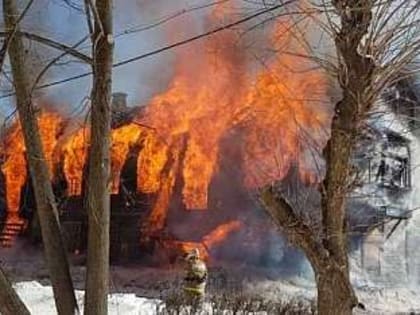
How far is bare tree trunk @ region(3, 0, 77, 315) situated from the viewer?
4.14m

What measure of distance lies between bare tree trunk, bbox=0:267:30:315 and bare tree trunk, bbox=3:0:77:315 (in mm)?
307

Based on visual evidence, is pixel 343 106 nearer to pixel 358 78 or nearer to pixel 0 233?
pixel 358 78

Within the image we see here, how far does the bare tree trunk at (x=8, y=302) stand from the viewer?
385 centimetres

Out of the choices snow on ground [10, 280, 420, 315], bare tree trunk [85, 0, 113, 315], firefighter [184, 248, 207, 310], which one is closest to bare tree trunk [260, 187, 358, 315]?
bare tree trunk [85, 0, 113, 315]

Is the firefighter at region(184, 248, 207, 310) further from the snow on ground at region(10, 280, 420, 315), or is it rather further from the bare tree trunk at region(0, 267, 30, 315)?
the bare tree trunk at region(0, 267, 30, 315)

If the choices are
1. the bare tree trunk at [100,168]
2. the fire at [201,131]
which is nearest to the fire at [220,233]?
the fire at [201,131]

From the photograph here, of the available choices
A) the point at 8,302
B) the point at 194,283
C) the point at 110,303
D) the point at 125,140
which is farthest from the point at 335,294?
the point at 125,140

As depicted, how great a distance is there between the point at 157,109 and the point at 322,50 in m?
13.9

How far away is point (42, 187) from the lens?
166 inches

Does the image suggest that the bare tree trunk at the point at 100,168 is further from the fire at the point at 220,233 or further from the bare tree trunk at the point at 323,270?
the fire at the point at 220,233

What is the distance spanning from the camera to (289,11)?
388cm

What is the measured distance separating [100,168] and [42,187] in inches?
18.2

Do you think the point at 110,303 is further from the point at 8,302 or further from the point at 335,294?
the point at 335,294

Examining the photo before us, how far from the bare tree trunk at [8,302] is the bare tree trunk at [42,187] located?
1.01 feet
